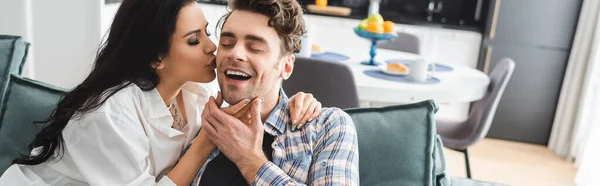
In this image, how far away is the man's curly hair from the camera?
1.25m

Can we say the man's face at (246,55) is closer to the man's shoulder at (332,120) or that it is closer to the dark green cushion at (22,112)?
the man's shoulder at (332,120)

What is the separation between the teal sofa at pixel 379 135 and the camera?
1.26 metres

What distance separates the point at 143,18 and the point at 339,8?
11.0ft

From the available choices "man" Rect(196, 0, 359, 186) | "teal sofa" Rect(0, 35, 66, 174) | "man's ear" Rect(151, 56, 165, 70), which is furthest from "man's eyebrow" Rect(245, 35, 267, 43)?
"teal sofa" Rect(0, 35, 66, 174)

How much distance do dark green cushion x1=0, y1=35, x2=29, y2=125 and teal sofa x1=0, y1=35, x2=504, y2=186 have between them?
44 millimetres

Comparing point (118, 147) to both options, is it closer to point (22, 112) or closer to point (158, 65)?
point (158, 65)

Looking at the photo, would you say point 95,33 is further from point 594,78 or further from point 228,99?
point 594,78

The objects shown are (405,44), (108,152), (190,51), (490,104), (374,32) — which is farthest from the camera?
(405,44)

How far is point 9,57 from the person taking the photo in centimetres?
152

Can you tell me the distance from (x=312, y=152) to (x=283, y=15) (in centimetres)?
33

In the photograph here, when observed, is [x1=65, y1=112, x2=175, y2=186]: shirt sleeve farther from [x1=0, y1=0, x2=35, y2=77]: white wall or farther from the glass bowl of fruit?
the glass bowl of fruit

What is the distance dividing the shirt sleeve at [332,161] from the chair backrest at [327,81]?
84 centimetres

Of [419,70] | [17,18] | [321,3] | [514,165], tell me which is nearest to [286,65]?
[17,18]

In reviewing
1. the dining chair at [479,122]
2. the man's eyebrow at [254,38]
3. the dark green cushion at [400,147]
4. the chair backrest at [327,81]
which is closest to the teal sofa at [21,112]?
the man's eyebrow at [254,38]
